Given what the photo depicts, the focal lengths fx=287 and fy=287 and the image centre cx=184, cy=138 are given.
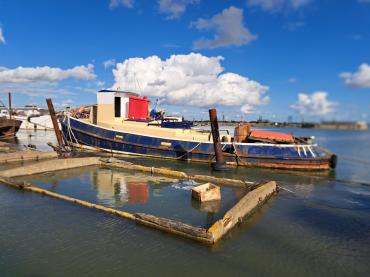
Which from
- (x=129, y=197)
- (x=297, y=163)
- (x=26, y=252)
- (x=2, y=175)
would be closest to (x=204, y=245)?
(x=26, y=252)

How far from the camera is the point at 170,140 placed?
20.0 m

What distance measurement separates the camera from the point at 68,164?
14.4 meters

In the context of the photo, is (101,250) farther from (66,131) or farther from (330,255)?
(66,131)

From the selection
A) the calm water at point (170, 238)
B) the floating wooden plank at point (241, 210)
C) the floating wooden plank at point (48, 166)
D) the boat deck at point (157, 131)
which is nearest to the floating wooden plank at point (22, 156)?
the floating wooden plank at point (48, 166)

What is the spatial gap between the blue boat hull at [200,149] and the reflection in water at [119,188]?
6.43 metres

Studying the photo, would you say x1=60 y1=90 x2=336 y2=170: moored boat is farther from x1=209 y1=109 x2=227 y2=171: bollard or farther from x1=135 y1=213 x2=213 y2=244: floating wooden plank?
x1=135 y1=213 x2=213 y2=244: floating wooden plank

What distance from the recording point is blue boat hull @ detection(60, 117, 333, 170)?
17953mm

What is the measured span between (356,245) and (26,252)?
7.47 metres

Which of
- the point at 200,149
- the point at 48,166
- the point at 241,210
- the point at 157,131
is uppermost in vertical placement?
the point at 157,131

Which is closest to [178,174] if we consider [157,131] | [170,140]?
[170,140]

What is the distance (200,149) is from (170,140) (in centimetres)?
226

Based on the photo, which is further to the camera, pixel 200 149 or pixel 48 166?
pixel 200 149

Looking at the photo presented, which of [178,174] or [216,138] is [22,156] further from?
[216,138]

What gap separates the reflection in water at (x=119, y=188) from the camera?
977cm
